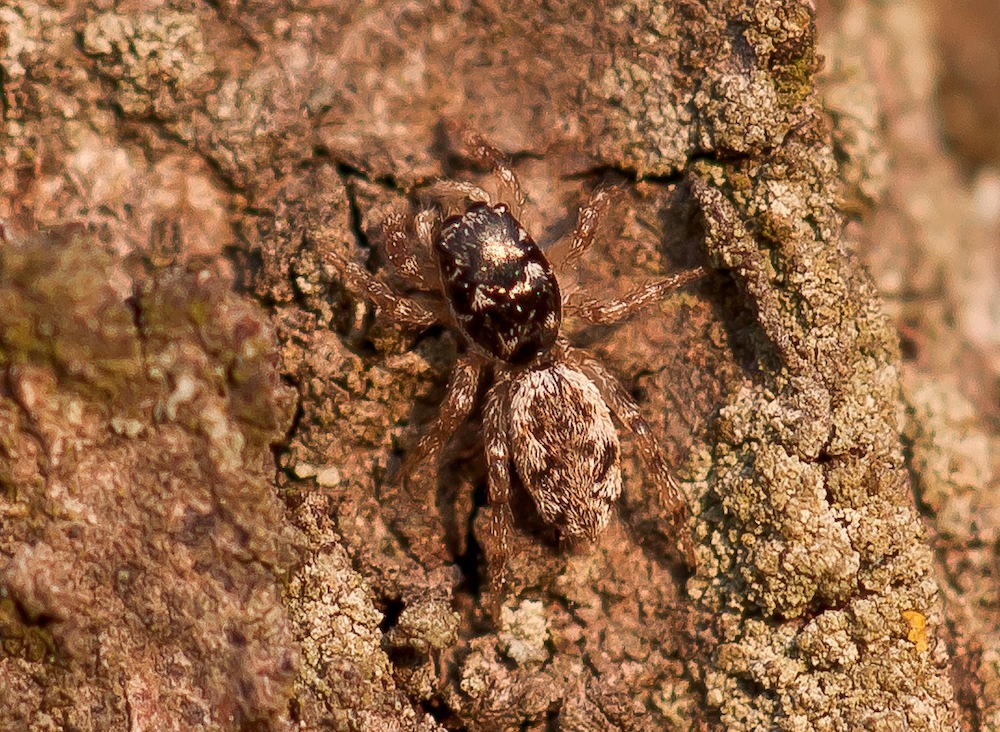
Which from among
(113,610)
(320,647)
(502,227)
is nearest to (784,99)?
(502,227)

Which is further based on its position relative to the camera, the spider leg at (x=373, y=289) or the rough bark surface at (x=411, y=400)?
the spider leg at (x=373, y=289)

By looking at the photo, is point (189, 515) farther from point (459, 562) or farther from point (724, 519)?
point (724, 519)

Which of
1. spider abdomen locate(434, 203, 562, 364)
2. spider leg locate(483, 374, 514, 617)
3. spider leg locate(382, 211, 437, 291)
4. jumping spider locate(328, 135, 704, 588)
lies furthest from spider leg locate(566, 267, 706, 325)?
spider leg locate(382, 211, 437, 291)

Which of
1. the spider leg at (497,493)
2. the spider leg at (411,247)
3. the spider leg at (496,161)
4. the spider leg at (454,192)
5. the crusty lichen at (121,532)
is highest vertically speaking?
the spider leg at (496,161)

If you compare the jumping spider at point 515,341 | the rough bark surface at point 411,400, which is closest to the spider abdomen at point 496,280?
the jumping spider at point 515,341

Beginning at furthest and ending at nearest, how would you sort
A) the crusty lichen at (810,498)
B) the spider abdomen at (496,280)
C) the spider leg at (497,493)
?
1. the spider abdomen at (496,280)
2. the spider leg at (497,493)
3. the crusty lichen at (810,498)

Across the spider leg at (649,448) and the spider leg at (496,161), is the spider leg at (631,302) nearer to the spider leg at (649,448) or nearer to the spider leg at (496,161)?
the spider leg at (649,448)

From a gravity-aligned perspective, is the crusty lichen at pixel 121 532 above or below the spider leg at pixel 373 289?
below

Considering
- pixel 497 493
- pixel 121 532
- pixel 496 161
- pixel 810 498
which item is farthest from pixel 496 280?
pixel 121 532

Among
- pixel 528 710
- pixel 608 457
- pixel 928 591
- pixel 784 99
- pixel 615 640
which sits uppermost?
pixel 784 99
